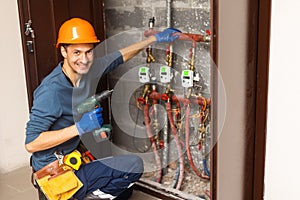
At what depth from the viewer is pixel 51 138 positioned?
200 centimetres

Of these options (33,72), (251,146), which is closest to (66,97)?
(33,72)

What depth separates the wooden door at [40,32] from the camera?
2.27m

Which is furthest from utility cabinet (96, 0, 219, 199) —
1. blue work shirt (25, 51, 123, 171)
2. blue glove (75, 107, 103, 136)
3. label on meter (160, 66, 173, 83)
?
blue glove (75, 107, 103, 136)

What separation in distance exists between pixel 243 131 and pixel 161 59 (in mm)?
886

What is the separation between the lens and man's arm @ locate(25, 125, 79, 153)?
200 centimetres

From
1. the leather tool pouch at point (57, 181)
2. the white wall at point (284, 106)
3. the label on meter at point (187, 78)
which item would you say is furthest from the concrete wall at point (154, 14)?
the leather tool pouch at point (57, 181)

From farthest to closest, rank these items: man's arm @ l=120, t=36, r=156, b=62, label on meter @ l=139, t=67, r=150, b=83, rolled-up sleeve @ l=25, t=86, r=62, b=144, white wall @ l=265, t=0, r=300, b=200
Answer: label on meter @ l=139, t=67, r=150, b=83, man's arm @ l=120, t=36, r=156, b=62, rolled-up sleeve @ l=25, t=86, r=62, b=144, white wall @ l=265, t=0, r=300, b=200

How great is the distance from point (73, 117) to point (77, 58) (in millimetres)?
327

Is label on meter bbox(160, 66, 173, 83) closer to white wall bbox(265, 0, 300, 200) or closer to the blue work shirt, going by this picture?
the blue work shirt

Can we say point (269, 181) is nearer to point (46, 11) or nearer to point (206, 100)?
point (206, 100)

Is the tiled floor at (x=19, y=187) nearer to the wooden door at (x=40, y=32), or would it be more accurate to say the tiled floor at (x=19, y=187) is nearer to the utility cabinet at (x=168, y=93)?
the utility cabinet at (x=168, y=93)

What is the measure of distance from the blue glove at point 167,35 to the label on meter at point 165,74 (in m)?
0.19

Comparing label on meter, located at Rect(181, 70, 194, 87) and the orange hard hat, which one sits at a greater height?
the orange hard hat

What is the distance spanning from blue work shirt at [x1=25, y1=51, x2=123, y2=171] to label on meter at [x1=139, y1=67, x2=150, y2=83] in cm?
33
